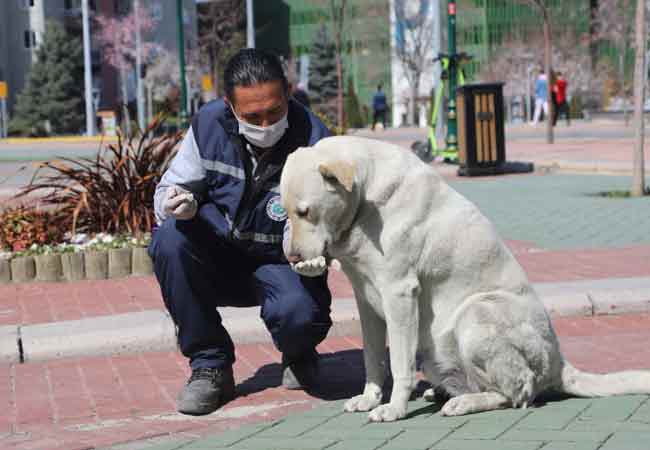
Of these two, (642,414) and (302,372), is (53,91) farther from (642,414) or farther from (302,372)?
(642,414)

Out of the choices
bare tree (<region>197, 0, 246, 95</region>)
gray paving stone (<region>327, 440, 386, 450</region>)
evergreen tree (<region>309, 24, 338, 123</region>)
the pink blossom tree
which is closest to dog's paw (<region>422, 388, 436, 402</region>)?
gray paving stone (<region>327, 440, 386, 450</region>)

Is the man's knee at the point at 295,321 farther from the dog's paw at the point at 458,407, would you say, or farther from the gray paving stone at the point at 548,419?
the gray paving stone at the point at 548,419

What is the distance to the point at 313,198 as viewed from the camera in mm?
4074

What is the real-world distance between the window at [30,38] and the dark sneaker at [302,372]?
6454 centimetres

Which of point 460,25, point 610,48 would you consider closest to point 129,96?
point 460,25

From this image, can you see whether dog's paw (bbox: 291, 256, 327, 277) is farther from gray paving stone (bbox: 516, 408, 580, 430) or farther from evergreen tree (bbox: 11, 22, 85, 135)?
evergreen tree (bbox: 11, 22, 85, 135)

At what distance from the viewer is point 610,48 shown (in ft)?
303

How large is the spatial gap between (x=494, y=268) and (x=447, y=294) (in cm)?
22

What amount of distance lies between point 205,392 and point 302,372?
527mm

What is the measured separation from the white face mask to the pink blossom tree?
6403 centimetres

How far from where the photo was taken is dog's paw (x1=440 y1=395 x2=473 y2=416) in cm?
443

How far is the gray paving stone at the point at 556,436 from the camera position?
4062 mm

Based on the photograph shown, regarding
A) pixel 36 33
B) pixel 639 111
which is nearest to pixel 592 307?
pixel 639 111

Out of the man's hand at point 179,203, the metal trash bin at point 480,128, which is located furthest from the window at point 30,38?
the man's hand at point 179,203
